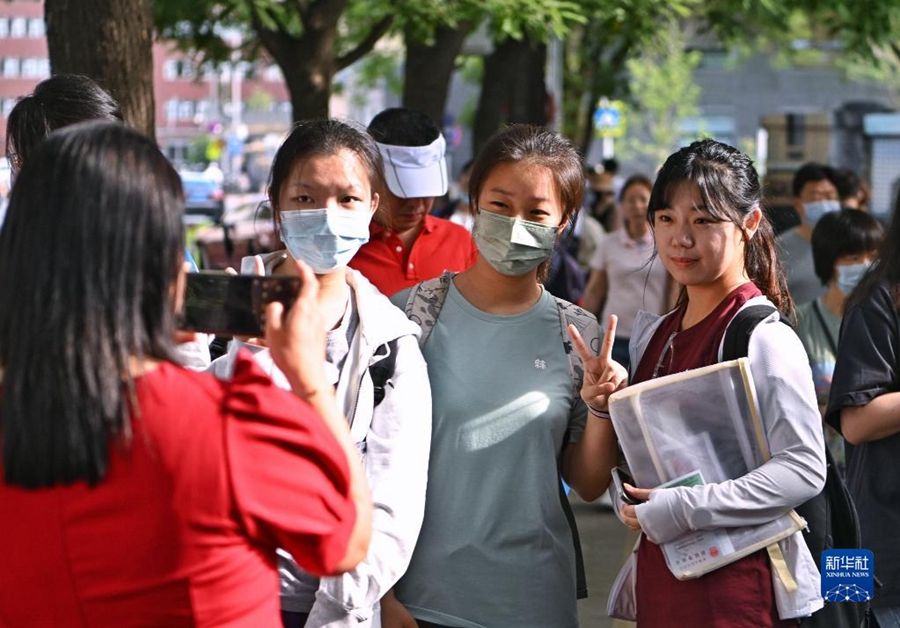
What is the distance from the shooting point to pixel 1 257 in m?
2.09

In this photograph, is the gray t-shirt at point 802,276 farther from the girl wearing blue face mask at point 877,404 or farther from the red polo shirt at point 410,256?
the girl wearing blue face mask at point 877,404

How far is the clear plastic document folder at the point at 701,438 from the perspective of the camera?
3041 mm

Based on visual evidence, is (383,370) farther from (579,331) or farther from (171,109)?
(171,109)

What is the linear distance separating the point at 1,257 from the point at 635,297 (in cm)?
670

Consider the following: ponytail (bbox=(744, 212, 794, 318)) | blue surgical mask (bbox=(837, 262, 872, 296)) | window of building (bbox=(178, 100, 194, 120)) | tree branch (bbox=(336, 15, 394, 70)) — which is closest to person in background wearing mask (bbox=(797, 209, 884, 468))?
blue surgical mask (bbox=(837, 262, 872, 296))

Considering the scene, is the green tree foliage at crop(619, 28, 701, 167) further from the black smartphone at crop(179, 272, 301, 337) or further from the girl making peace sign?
the black smartphone at crop(179, 272, 301, 337)

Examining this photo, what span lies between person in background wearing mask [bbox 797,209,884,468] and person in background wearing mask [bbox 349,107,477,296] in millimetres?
1440

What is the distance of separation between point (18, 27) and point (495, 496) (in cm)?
8638

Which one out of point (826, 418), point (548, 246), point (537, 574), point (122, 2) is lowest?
point (537, 574)

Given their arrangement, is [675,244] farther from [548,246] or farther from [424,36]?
[424,36]

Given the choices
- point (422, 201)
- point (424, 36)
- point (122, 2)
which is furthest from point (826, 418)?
point (424, 36)

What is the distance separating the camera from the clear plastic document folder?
3.04 meters

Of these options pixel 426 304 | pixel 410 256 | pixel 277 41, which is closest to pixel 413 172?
pixel 410 256

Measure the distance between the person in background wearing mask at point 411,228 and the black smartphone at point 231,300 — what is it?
262 cm
